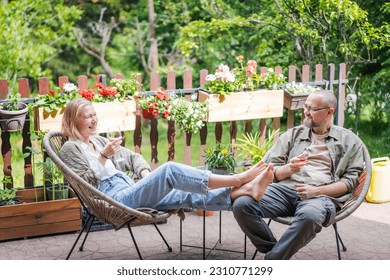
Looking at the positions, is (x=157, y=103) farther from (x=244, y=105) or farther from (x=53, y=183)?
(x=53, y=183)

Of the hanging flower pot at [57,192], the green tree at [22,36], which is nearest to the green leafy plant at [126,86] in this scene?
the hanging flower pot at [57,192]

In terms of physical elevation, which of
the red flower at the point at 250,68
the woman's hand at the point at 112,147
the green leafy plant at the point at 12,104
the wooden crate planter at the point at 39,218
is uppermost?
the red flower at the point at 250,68

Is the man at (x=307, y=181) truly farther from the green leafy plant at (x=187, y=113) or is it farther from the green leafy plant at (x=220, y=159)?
the green leafy plant at (x=187, y=113)

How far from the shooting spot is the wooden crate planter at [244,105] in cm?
488

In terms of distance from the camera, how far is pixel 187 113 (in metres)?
4.73

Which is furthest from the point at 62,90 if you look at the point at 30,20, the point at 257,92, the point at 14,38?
the point at 30,20

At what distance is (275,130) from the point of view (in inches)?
210

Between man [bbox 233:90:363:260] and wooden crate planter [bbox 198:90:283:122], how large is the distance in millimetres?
1113

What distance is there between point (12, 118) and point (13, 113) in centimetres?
4

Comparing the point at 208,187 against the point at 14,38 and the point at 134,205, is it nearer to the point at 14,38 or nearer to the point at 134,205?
the point at 134,205

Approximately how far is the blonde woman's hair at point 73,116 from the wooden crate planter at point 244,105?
1.34 meters

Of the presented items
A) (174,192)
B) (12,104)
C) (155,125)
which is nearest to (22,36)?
(155,125)

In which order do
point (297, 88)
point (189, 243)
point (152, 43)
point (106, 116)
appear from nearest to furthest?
point (189, 243) < point (106, 116) < point (297, 88) < point (152, 43)

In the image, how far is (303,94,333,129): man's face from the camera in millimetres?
3688
